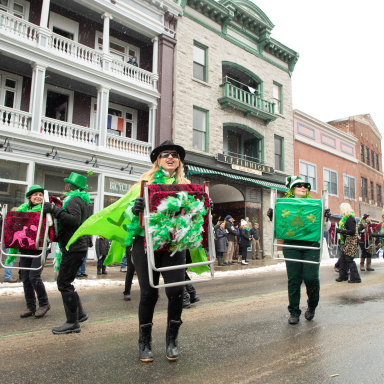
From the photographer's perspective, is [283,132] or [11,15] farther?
[283,132]

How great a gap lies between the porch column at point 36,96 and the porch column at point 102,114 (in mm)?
2279

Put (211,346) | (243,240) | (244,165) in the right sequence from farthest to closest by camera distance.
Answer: (244,165) < (243,240) < (211,346)

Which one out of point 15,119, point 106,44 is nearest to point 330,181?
point 106,44

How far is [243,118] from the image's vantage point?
20016 millimetres

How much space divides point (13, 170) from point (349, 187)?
81.2 ft

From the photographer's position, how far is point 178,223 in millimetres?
3045

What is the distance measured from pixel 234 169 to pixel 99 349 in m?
15.9

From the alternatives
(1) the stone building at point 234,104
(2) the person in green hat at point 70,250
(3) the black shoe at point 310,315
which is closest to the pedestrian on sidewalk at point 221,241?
(1) the stone building at point 234,104

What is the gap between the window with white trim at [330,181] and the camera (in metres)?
25.8

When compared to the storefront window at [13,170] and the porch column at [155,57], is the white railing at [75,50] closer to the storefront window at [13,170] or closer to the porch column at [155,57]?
the porch column at [155,57]

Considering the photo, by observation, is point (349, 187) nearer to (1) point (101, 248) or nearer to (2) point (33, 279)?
(1) point (101, 248)

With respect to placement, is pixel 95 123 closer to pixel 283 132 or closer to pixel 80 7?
pixel 80 7

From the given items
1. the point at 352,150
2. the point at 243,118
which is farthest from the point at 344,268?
the point at 352,150

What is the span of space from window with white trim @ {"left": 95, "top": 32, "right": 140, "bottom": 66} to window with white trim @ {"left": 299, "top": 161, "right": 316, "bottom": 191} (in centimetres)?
1278
